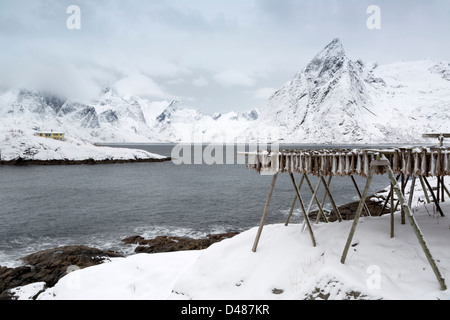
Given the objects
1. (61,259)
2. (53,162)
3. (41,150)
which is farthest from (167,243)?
(41,150)

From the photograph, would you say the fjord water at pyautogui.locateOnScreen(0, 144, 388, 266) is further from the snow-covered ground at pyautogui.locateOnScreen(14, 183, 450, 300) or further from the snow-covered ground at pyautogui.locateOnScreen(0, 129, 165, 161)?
the snow-covered ground at pyautogui.locateOnScreen(0, 129, 165, 161)

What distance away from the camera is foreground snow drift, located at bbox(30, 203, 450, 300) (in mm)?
7289

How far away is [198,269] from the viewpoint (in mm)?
9672

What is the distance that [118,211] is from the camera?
30.4 m

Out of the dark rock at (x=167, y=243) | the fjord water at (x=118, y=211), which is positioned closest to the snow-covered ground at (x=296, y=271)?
the dark rock at (x=167, y=243)

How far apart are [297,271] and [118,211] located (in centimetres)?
2609

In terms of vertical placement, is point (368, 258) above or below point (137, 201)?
above

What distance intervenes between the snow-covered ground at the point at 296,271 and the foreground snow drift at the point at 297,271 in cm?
2

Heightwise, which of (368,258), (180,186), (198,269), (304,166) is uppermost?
(304,166)

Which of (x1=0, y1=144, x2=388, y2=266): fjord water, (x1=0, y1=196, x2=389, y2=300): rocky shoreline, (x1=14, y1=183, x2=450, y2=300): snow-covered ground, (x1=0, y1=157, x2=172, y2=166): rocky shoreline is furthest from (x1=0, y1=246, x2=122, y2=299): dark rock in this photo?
(x1=0, y1=157, x2=172, y2=166): rocky shoreline

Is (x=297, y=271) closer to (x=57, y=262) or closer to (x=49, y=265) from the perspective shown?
(x=57, y=262)

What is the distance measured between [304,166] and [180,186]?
40797mm
